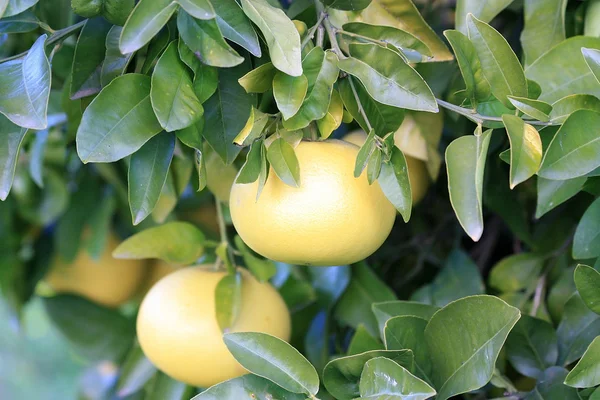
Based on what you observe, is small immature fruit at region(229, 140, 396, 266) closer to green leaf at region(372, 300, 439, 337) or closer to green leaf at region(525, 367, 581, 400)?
green leaf at region(372, 300, 439, 337)

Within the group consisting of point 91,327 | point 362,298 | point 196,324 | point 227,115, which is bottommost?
point 91,327

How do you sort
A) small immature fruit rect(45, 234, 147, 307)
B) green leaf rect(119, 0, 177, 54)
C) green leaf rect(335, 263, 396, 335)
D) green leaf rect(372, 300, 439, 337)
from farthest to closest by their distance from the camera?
small immature fruit rect(45, 234, 147, 307) → green leaf rect(335, 263, 396, 335) → green leaf rect(372, 300, 439, 337) → green leaf rect(119, 0, 177, 54)

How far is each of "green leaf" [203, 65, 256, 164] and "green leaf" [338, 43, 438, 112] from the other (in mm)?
105

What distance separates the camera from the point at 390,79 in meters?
0.52

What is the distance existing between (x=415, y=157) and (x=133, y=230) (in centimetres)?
56

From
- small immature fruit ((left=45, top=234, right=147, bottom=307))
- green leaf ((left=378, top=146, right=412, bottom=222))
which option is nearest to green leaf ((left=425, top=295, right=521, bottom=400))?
green leaf ((left=378, top=146, right=412, bottom=222))

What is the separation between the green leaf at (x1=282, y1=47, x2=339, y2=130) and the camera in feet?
1.69

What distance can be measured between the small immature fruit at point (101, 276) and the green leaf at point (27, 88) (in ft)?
1.93

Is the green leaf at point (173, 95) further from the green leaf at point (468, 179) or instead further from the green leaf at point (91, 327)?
the green leaf at point (91, 327)

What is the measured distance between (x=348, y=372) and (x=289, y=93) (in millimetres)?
245

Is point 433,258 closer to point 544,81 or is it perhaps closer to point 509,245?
point 509,245

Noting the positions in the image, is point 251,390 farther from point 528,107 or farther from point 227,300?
point 528,107

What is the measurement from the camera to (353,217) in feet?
1.77

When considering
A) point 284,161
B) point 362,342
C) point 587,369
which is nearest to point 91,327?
point 362,342
